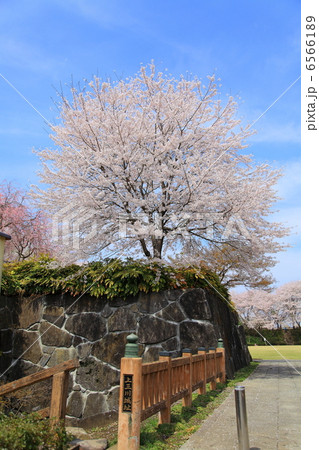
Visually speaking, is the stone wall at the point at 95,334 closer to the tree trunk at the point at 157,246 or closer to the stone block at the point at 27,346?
the stone block at the point at 27,346

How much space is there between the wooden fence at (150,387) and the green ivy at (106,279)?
310 cm

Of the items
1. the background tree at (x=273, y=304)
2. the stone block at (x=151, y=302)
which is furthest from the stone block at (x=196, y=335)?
the background tree at (x=273, y=304)

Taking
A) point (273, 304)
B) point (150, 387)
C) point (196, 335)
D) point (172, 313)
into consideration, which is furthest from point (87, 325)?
point (273, 304)

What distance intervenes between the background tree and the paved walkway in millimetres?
36856

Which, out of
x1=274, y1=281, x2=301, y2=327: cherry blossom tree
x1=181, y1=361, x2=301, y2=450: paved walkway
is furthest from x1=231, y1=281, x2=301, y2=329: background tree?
x1=181, y1=361, x2=301, y2=450: paved walkway

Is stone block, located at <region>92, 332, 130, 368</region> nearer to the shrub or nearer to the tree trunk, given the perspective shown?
the tree trunk

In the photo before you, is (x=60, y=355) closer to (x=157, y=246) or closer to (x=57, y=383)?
(x=157, y=246)

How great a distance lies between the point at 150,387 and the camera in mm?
5547

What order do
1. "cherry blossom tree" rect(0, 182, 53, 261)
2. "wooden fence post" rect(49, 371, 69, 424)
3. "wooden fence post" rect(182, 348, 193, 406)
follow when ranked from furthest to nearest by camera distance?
"cherry blossom tree" rect(0, 182, 53, 261) < "wooden fence post" rect(182, 348, 193, 406) < "wooden fence post" rect(49, 371, 69, 424)

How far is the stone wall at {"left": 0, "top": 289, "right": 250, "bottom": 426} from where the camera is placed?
34.7ft

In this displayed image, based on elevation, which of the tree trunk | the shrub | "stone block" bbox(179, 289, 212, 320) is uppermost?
the tree trunk

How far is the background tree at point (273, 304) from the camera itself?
45219 mm

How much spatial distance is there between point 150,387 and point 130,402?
27.1 inches
